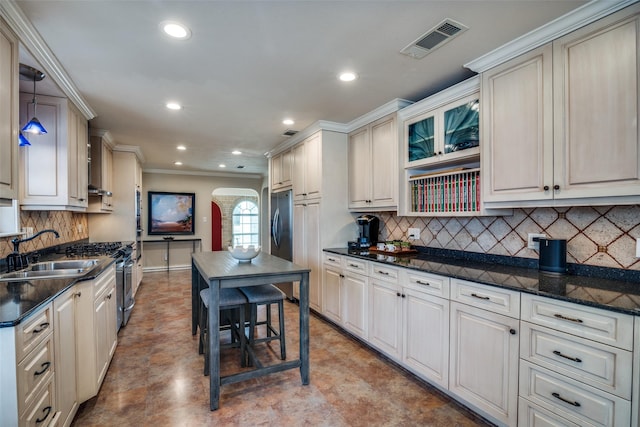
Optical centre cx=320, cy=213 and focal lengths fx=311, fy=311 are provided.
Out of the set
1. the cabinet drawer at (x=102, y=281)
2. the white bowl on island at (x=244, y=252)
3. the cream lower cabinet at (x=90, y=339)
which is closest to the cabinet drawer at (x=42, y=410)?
the cream lower cabinet at (x=90, y=339)

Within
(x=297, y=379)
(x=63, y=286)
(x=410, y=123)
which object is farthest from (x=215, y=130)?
(x=297, y=379)

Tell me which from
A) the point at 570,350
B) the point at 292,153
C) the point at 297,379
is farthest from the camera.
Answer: the point at 292,153

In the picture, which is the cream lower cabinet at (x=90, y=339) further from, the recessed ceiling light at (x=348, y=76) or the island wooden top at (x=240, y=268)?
the recessed ceiling light at (x=348, y=76)

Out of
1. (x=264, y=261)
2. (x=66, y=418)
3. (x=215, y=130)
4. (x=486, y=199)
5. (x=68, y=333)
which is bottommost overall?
(x=66, y=418)

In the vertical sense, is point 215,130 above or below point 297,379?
above

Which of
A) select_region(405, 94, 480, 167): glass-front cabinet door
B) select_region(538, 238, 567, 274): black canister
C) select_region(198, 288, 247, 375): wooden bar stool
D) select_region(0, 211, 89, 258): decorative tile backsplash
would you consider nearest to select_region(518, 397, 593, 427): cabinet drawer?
select_region(538, 238, 567, 274): black canister

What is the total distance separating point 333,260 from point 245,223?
7.34m

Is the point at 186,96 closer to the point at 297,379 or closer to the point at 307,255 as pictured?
the point at 307,255

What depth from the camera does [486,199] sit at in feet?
7.22

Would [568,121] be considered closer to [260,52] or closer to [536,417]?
[536,417]

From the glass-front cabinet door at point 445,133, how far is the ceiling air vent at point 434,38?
0.56m

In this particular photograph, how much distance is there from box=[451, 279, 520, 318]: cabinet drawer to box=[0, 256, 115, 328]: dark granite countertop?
2.22m

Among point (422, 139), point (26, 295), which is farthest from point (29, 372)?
point (422, 139)

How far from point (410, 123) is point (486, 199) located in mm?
1108
